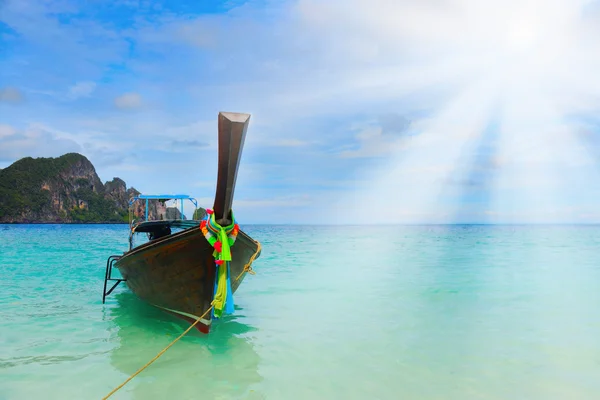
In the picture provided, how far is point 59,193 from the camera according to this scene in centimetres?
13262

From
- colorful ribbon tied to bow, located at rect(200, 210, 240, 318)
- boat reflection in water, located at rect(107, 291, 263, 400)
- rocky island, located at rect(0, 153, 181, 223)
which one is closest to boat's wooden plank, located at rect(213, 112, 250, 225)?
colorful ribbon tied to bow, located at rect(200, 210, 240, 318)

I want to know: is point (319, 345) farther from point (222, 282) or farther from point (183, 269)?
point (183, 269)

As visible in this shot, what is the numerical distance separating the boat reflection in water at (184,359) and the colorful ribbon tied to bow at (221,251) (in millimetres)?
759

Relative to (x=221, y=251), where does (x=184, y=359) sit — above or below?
below

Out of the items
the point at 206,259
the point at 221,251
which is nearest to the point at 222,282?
the point at 206,259

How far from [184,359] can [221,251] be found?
5.85 ft

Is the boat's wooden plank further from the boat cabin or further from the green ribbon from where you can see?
the boat cabin

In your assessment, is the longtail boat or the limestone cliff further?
the limestone cliff

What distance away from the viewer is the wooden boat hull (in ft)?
24.2

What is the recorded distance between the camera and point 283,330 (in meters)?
8.63

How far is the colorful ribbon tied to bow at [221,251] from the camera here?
6996mm

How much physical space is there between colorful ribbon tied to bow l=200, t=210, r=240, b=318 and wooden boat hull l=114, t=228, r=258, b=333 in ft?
0.54

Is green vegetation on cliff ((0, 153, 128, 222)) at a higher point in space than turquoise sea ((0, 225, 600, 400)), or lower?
higher

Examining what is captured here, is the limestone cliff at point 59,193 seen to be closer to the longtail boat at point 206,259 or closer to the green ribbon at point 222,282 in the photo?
the longtail boat at point 206,259
